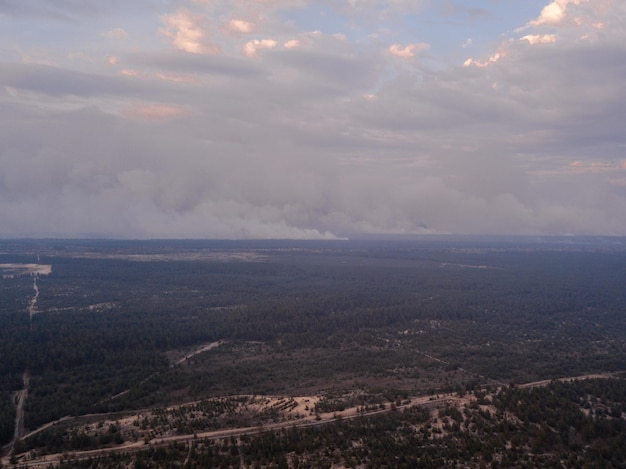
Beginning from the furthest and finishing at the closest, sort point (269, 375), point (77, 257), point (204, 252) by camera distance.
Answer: point (204, 252) < point (77, 257) < point (269, 375)

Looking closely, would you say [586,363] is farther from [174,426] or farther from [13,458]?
[13,458]

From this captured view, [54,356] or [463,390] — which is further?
[54,356]

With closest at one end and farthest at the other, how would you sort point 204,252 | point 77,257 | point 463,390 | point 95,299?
point 463,390
point 95,299
point 77,257
point 204,252

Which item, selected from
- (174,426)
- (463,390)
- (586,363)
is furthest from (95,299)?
(586,363)

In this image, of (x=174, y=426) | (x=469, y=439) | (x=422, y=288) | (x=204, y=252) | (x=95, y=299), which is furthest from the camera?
(x=204, y=252)

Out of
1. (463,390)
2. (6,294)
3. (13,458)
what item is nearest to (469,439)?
(463,390)

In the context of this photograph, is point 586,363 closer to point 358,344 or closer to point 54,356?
point 358,344
